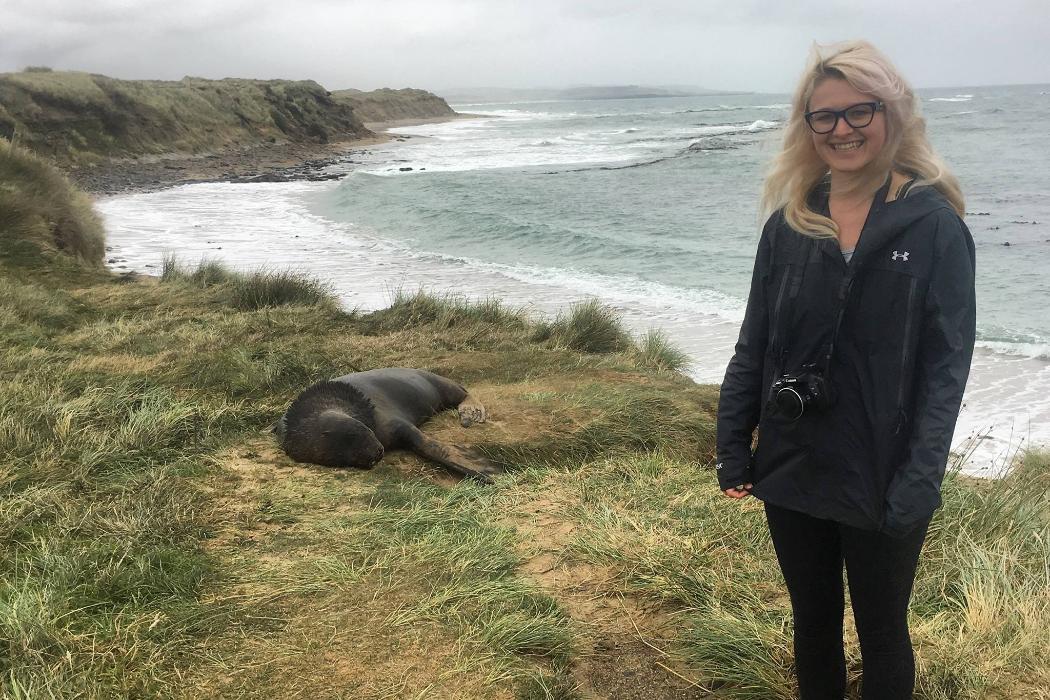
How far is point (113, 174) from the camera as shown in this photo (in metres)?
33.2

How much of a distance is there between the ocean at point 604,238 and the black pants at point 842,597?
3.26ft

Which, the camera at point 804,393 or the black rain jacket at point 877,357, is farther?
the camera at point 804,393

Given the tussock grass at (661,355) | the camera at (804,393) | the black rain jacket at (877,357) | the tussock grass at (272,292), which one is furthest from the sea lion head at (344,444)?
the tussock grass at (272,292)

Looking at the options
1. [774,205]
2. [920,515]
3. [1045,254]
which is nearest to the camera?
[920,515]

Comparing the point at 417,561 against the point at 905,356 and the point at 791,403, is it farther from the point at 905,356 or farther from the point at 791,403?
the point at 905,356

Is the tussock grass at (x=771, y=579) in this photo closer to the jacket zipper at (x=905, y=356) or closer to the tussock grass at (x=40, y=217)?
the jacket zipper at (x=905, y=356)

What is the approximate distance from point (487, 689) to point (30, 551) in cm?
210

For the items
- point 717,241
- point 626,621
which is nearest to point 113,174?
point 717,241

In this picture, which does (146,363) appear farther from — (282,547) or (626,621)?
(626,621)

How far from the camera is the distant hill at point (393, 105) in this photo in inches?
3376

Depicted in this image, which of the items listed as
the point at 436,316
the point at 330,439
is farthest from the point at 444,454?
the point at 436,316

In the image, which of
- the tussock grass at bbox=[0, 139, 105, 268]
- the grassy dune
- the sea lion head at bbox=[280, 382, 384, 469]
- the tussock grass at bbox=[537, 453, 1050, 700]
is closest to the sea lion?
the sea lion head at bbox=[280, 382, 384, 469]

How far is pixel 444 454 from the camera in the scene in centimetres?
534

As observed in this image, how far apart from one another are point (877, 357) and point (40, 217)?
44.6 ft
